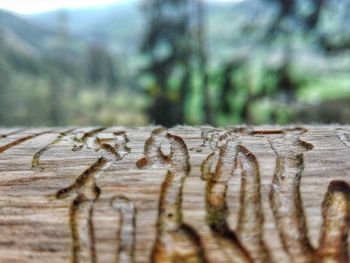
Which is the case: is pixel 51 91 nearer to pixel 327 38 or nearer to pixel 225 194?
pixel 327 38

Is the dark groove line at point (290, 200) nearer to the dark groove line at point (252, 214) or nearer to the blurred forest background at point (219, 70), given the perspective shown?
the dark groove line at point (252, 214)

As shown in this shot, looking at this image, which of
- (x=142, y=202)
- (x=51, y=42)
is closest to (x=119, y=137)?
(x=142, y=202)

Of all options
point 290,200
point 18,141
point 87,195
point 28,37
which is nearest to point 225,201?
point 290,200

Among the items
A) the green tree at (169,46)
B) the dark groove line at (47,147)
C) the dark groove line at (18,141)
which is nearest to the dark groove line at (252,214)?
the dark groove line at (47,147)

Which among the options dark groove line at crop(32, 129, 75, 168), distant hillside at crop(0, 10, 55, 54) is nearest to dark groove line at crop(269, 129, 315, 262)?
dark groove line at crop(32, 129, 75, 168)

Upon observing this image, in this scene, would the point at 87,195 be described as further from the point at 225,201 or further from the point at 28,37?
the point at 28,37

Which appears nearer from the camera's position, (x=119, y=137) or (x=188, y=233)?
(x=188, y=233)
